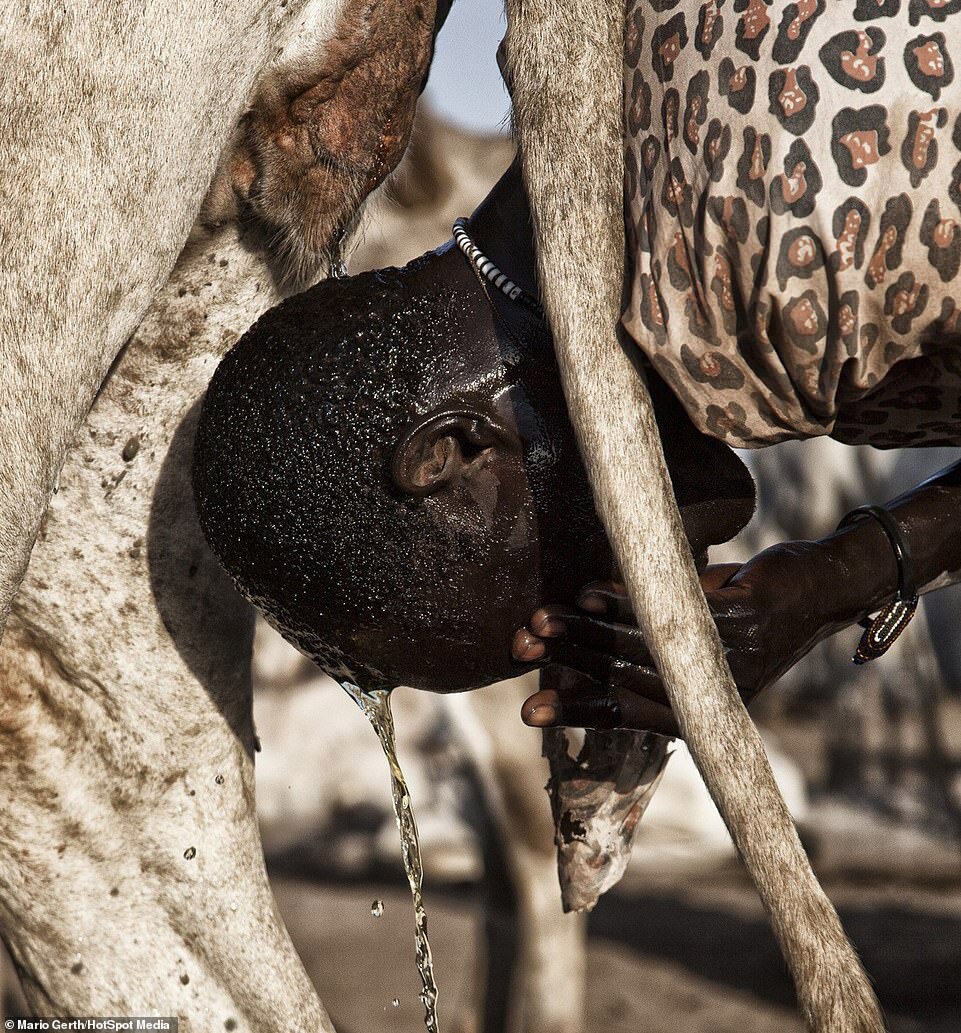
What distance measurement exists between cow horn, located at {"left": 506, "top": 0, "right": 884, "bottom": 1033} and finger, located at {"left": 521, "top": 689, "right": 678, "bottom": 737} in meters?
0.19

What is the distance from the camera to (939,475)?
154cm

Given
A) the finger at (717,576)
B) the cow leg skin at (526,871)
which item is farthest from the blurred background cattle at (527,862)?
the finger at (717,576)

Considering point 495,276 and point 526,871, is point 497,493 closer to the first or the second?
point 495,276

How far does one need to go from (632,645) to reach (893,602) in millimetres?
338

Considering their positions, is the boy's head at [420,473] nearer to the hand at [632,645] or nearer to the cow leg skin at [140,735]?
the hand at [632,645]

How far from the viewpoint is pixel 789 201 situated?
1.05 meters

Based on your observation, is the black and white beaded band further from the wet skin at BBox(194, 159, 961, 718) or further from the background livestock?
the background livestock

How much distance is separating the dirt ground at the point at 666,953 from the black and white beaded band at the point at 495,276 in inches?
81.3

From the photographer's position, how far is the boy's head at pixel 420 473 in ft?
4.25

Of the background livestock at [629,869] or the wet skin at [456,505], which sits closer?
the wet skin at [456,505]

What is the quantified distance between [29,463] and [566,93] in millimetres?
559

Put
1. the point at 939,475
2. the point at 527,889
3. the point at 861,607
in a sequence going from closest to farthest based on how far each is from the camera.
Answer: the point at 861,607, the point at 939,475, the point at 527,889

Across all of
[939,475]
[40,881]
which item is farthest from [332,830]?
[939,475]

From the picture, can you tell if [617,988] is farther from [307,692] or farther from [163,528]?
[163,528]
